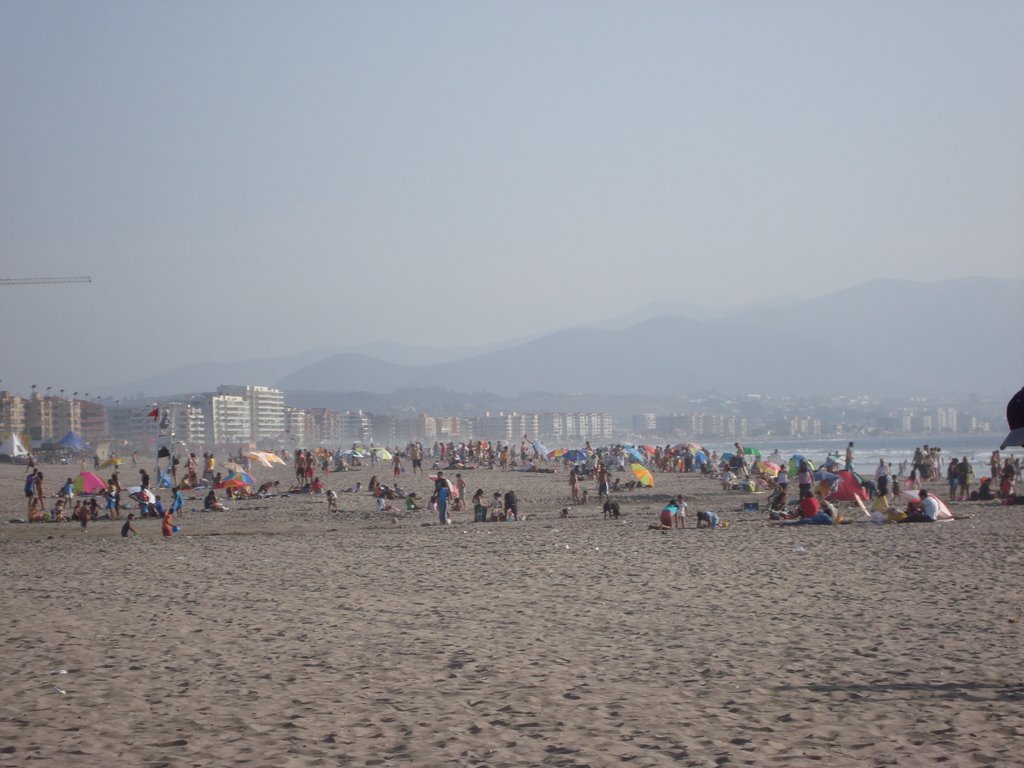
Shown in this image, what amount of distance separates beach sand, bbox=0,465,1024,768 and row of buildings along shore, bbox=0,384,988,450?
63758 millimetres

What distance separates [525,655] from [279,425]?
142388mm

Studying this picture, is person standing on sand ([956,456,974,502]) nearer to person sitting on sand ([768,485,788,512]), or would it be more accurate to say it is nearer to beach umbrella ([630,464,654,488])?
person sitting on sand ([768,485,788,512])

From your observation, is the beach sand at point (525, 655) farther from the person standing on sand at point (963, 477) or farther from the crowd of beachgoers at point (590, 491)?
the person standing on sand at point (963, 477)

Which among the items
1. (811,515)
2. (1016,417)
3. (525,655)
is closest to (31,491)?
(811,515)

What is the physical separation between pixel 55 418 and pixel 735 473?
307 feet

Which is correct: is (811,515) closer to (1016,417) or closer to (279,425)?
(1016,417)

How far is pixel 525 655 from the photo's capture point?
7.88m

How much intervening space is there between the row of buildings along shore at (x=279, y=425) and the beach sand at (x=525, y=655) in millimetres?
63758

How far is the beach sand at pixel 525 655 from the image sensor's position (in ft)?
18.8

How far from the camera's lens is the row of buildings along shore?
10756 cm

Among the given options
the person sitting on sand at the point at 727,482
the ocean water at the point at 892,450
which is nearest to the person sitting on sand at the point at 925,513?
the person sitting on sand at the point at 727,482

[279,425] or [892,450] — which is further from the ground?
[279,425]

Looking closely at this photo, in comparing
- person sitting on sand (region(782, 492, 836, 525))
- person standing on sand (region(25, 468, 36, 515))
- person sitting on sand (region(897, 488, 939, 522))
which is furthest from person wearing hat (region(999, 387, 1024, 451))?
person standing on sand (region(25, 468, 36, 515))

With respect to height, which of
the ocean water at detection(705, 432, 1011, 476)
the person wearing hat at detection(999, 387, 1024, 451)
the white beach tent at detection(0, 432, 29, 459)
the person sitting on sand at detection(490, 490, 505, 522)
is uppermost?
the person wearing hat at detection(999, 387, 1024, 451)
